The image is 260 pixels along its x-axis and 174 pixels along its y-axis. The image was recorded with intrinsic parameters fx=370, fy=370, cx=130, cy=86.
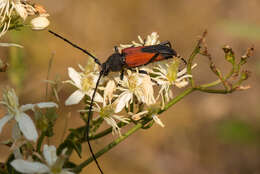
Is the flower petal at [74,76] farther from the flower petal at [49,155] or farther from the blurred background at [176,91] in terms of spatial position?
the blurred background at [176,91]

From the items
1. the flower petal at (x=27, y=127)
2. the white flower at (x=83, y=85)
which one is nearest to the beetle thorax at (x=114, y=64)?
the white flower at (x=83, y=85)

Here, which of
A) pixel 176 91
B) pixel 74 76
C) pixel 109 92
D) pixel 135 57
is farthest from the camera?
pixel 176 91

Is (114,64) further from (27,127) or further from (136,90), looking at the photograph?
(27,127)

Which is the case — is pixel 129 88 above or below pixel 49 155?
above

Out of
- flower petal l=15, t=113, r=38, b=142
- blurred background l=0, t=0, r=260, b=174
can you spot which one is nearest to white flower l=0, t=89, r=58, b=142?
flower petal l=15, t=113, r=38, b=142

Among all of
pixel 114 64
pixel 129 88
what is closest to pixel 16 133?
pixel 129 88

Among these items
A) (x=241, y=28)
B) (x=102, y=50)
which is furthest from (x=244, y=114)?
(x=102, y=50)
